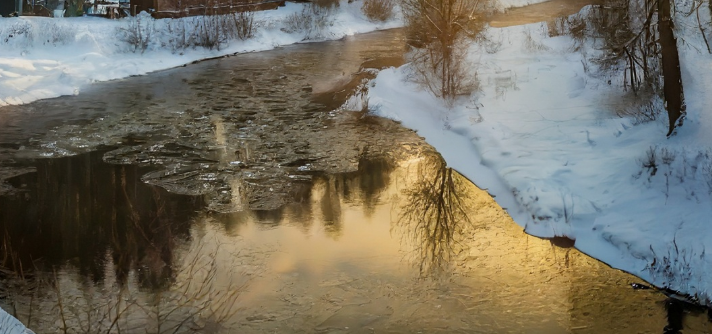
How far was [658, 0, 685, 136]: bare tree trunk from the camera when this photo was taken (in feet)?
34.4

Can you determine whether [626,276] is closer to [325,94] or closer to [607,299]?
[607,299]

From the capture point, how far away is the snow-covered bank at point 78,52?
62.7ft

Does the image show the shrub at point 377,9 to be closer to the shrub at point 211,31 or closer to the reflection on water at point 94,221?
the shrub at point 211,31

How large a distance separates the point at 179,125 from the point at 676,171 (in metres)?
9.46

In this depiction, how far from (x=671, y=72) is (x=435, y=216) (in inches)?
153

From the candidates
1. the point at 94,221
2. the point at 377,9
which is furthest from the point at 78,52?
the point at 377,9

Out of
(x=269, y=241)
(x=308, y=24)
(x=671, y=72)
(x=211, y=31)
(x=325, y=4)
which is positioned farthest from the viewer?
(x=325, y=4)

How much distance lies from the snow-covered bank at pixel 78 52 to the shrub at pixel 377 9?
7.53 meters

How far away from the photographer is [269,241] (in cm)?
921

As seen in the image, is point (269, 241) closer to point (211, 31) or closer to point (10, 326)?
point (10, 326)

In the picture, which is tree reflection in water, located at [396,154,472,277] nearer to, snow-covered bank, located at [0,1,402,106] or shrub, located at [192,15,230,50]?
snow-covered bank, located at [0,1,402,106]

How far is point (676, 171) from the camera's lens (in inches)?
379

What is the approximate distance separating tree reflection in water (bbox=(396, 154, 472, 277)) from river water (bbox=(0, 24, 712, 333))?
3 cm

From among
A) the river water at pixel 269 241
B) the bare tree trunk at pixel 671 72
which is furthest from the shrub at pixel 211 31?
the bare tree trunk at pixel 671 72
